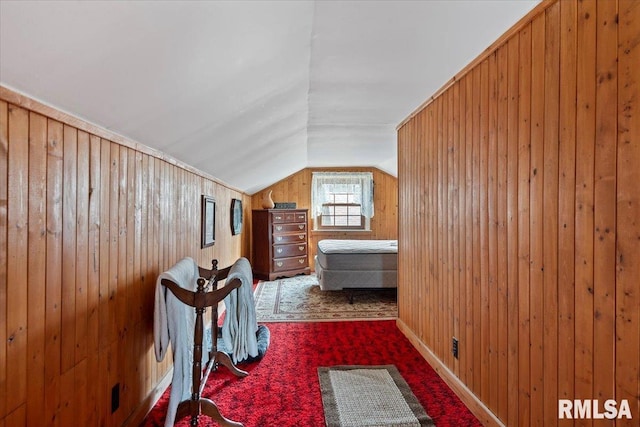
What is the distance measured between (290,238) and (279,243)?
0.26 meters

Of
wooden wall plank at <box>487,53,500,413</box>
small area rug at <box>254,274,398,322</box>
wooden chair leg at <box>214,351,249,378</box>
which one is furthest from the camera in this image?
small area rug at <box>254,274,398,322</box>

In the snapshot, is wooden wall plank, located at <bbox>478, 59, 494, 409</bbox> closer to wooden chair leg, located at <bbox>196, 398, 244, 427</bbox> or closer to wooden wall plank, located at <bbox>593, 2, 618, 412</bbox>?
wooden wall plank, located at <bbox>593, 2, 618, 412</bbox>

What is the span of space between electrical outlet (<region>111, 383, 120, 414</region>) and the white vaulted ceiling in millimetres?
1330

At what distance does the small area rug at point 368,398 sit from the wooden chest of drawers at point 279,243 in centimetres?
371

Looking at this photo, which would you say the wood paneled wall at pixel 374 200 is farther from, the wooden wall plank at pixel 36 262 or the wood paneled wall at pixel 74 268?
the wooden wall plank at pixel 36 262

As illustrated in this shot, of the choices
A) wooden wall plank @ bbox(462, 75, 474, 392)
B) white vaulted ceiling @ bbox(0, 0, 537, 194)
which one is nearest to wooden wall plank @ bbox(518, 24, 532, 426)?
white vaulted ceiling @ bbox(0, 0, 537, 194)

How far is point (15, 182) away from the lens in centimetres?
112

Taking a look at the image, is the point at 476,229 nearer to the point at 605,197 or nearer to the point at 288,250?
the point at 605,197

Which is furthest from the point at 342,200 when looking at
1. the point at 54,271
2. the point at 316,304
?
the point at 54,271

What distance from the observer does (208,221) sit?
147 inches

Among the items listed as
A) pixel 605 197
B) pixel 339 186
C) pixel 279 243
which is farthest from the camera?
pixel 339 186

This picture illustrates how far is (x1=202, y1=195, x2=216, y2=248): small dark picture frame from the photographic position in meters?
3.55

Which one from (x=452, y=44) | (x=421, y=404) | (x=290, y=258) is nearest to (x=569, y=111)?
(x=452, y=44)

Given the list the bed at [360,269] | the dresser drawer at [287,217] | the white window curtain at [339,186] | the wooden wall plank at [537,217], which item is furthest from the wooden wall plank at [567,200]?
the white window curtain at [339,186]
